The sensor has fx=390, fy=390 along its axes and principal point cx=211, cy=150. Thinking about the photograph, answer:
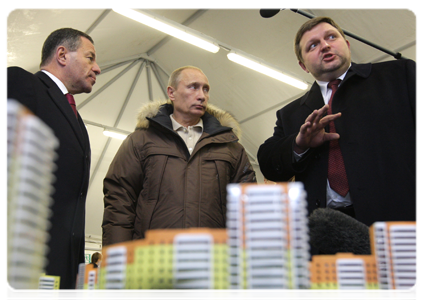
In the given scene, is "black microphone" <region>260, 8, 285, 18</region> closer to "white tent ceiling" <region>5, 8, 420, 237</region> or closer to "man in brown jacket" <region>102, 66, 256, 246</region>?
"man in brown jacket" <region>102, 66, 256, 246</region>

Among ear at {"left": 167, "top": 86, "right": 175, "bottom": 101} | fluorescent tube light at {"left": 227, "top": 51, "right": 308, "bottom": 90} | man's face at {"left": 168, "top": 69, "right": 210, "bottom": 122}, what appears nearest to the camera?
man's face at {"left": 168, "top": 69, "right": 210, "bottom": 122}

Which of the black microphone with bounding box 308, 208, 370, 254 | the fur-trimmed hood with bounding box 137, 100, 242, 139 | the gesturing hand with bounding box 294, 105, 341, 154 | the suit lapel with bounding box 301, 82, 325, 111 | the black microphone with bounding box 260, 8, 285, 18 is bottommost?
the black microphone with bounding box 308, 208, 370, 254

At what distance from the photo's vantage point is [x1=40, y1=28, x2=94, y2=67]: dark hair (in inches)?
64.1

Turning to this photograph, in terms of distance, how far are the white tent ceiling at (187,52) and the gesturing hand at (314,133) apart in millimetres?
4825

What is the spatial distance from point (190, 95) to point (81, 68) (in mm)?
606

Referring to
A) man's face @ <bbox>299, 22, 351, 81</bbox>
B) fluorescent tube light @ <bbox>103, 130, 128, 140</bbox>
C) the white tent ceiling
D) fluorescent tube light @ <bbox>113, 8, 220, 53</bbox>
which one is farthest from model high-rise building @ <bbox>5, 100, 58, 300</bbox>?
fluorescent tube light @ <bbox>103, 130, 128, 140</bbox>

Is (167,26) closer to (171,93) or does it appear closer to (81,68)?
(171,93)

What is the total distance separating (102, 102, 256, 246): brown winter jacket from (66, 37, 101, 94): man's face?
323 millimetres

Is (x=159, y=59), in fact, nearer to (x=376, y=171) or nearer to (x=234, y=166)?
(x=234, y=166)

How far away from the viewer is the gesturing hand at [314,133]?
37.4 inches

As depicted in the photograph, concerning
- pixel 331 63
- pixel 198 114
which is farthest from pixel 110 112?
pixel 331 63

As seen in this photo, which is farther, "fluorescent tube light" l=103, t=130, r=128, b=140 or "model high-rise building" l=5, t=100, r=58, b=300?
"fluorescent tube light" l=103, t=130, r=128, b=140

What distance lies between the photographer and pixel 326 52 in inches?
50.6

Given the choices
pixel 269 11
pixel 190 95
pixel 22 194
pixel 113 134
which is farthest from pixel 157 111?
pixel 113 134
